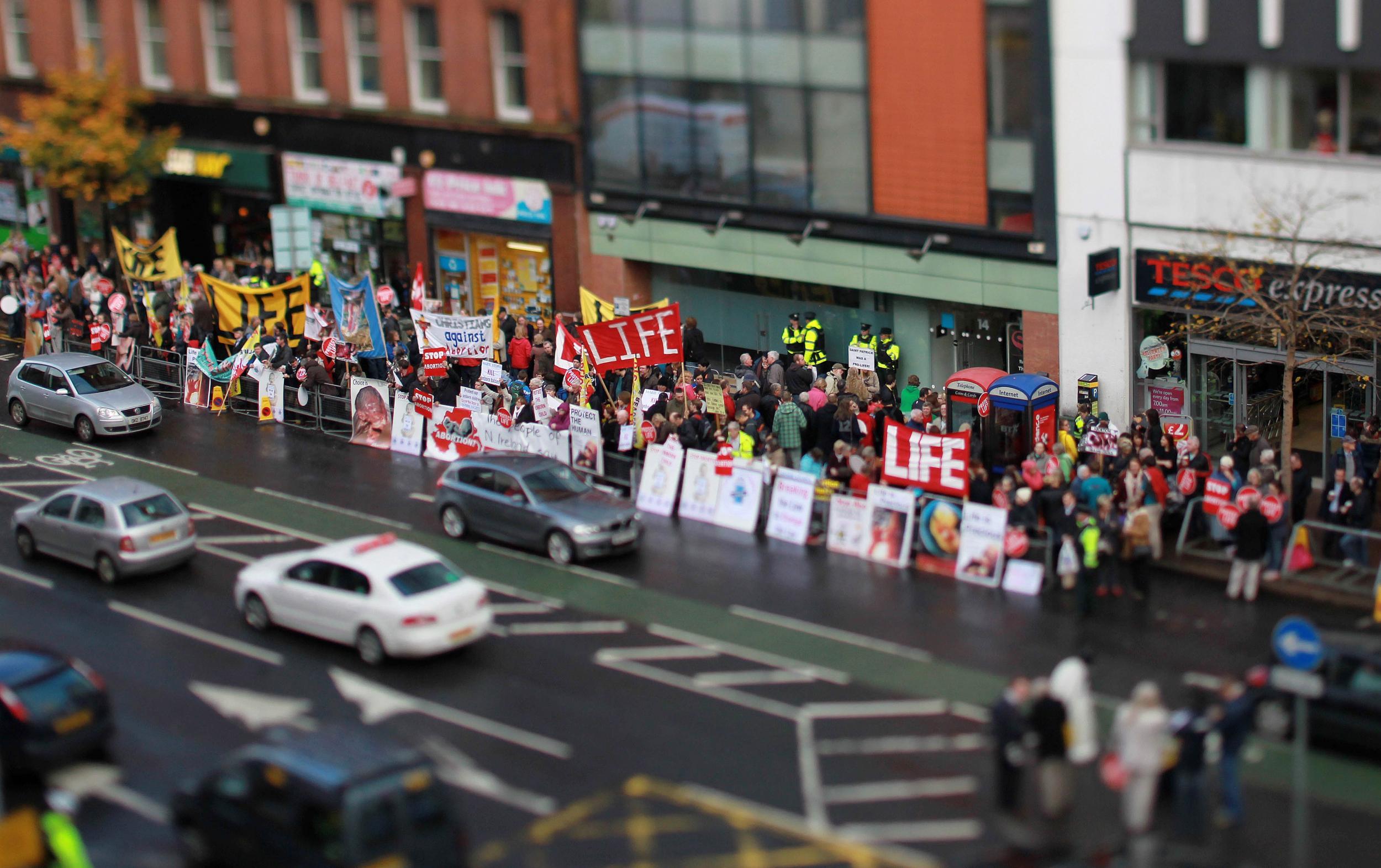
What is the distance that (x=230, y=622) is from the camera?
23.3 m

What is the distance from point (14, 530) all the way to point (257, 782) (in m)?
12.8

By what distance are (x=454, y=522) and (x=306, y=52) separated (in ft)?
70.2

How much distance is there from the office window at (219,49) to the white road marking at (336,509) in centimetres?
1942

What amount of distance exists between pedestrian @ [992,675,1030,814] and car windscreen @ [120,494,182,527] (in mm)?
13817

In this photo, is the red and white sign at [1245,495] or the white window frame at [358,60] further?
the white window frame at [358,60]

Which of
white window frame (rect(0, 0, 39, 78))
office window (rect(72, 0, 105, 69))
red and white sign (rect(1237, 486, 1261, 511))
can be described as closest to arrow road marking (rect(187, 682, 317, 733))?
red and white sign (rect(1237, 486, 1261, 511))

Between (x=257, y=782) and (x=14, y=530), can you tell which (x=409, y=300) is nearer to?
(x=14, y=530)

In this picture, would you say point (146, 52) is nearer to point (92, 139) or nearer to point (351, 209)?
point (92, 139)

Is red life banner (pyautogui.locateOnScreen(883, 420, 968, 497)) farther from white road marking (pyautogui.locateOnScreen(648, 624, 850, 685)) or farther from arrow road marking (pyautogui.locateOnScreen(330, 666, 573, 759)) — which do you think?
arrow road marking (pyautogui.locateOnScreen(330, 666, 573, 759))

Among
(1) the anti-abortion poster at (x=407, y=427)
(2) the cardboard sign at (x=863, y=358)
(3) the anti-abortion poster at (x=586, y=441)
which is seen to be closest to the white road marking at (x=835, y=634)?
(3) the anti-abortion poster at (x=586, y=441)

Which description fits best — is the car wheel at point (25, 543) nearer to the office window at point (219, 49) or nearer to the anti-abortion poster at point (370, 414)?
the anti-abortion poster at point (370, 414)

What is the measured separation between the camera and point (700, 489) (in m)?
27.5

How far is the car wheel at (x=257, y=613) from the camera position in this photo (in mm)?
22734

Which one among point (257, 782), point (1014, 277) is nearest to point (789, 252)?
point (1014, 277)
